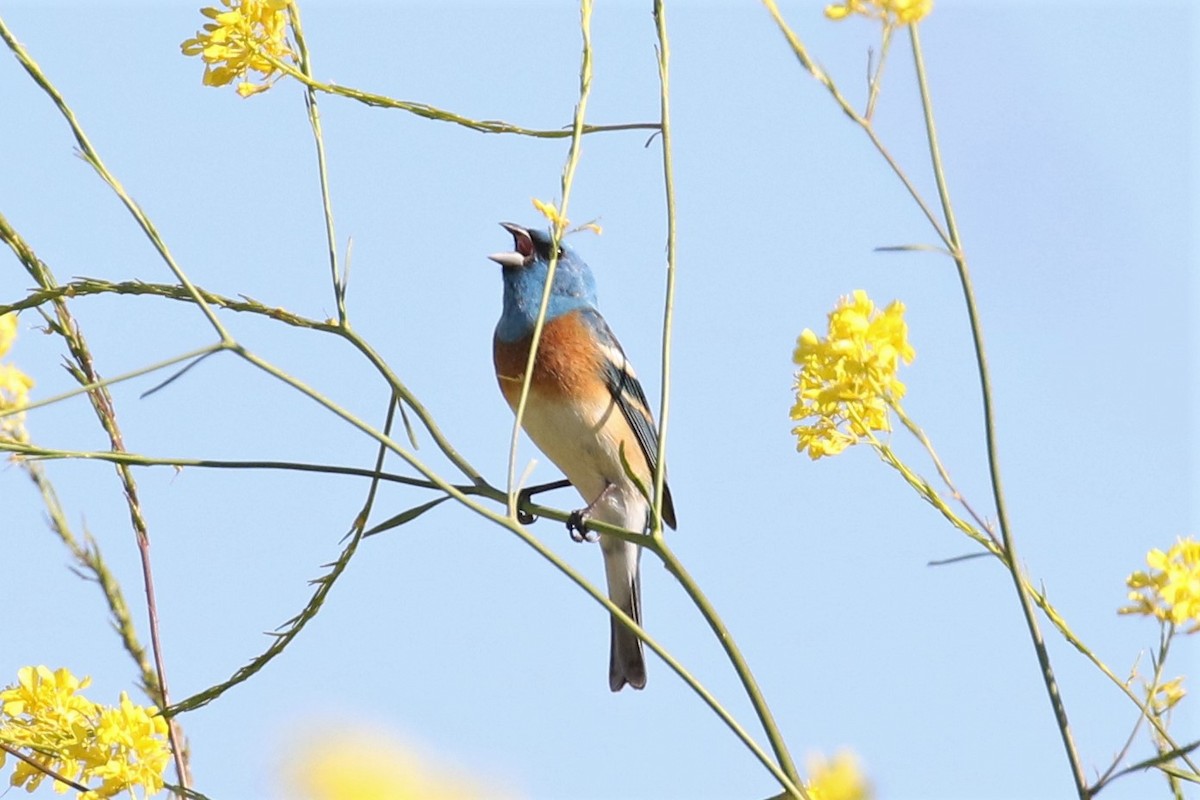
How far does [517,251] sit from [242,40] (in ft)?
9.10

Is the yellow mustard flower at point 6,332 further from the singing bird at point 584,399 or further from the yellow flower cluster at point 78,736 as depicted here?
the singing bird at point 584,399

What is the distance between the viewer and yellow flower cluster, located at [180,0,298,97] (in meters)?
2.19

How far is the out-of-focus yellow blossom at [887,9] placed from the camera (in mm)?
1792

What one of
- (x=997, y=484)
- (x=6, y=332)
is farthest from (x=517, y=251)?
(x=997, y=484)

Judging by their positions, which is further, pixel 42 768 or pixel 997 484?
pixel 42 768

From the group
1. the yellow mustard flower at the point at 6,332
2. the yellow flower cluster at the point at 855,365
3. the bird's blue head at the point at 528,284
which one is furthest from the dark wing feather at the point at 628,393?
the yellow flower cluster at the point at 855,365

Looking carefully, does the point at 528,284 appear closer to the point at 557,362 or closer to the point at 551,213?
the point at 557,362

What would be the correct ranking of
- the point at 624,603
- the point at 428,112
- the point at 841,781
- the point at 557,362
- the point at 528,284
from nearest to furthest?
the point at 841,781 → the point at 428,112 → the point at 557,362 → the point at 528,284 → the point at 624,603

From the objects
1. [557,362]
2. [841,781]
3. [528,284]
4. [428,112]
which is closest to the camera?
[841,781]

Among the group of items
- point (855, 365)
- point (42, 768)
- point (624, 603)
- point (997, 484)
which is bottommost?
point (42, 768)

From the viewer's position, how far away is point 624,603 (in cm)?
520

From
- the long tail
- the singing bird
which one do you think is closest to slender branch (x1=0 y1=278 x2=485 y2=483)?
the singing bird

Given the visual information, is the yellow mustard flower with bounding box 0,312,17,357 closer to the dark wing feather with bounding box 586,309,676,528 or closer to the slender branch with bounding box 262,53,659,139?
the slender branch with bounding box 262,53,659,139

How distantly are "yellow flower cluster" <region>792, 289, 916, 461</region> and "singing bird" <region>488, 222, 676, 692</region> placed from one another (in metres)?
2.33
